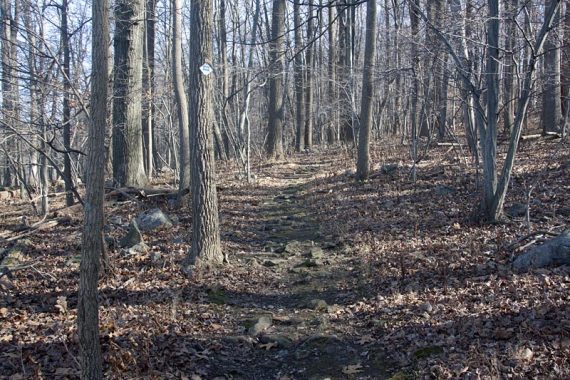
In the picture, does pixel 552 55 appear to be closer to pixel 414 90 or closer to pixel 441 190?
pixel 414 90

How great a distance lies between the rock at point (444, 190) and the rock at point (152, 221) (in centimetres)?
620

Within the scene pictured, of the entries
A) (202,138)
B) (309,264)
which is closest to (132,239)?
(202,138)

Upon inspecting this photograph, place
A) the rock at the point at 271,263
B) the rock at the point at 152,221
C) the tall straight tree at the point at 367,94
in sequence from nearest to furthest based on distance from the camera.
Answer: the rock at the point at 271,263 → the rock at the point at 152,221 → the tall straight tree at the point at 367,94

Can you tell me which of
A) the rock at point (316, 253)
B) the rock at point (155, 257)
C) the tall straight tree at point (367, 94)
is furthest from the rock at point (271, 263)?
the tall straight tree at point (367, 94)

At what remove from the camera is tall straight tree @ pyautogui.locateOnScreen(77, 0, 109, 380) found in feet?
13.8

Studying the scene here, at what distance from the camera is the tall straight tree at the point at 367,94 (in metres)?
14.4

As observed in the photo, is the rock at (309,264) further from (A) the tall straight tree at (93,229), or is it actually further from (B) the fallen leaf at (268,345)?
(A) the tall straight tree at (93,229)

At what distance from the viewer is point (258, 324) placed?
605 cm

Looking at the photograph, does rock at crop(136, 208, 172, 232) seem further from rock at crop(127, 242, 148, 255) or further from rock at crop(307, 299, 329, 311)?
rock at crop(307, 299, 329, 311)

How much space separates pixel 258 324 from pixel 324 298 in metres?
1.33

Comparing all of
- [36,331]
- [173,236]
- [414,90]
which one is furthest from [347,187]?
[36,331]

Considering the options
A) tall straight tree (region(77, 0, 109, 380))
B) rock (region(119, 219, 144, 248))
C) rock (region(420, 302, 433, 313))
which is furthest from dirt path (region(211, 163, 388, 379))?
rock (region(119, 219, 144, 248))

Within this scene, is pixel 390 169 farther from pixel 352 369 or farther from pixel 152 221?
pixel 352 369

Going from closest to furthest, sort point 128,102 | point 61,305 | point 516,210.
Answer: point 61,305
point 516,210
point 128,102
